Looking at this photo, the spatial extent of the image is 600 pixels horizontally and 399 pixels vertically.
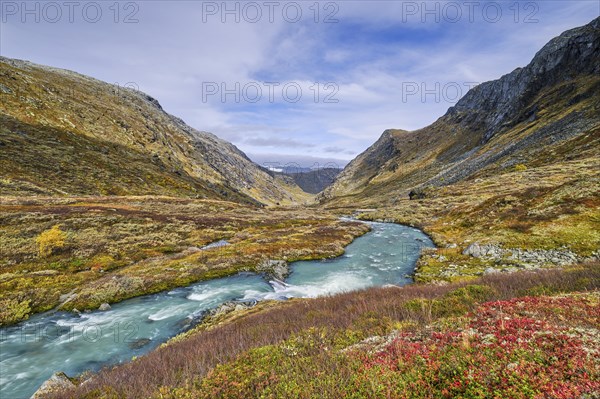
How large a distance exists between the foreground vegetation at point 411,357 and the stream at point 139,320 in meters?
10.4

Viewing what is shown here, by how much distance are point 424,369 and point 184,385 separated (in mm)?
7159

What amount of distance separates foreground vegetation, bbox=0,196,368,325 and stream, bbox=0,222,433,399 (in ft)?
8.19

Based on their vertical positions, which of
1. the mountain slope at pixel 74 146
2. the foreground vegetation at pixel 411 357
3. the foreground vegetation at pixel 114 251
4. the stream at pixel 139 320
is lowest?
the stream at pixel 139 320

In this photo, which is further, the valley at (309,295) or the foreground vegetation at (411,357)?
the valley at (309,295)

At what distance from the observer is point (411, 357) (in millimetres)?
8266

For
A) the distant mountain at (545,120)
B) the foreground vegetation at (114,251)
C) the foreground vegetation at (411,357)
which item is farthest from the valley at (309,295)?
the distant mountain at (545,120)

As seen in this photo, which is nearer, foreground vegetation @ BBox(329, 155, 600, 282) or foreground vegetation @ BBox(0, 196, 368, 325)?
foreground vegetation @ BBox(329, 155, 600, 282)

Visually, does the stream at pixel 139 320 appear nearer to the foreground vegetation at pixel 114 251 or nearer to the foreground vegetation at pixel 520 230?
the foreground vegetation at pixel 114 251

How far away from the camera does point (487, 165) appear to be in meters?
123

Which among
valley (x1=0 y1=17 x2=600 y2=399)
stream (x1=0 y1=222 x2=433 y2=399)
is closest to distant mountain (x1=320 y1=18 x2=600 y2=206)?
valley (x1=0 y1=17 x2=600 y2=399)

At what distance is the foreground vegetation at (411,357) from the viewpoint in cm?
666

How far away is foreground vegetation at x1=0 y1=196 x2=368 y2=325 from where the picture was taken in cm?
3081

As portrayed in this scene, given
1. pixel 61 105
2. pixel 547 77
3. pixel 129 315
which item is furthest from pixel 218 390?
pixel 547 77

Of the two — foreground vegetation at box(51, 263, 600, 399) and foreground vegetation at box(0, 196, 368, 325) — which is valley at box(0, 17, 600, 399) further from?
foreground vegetation at box(0, 196, 368, 325)
